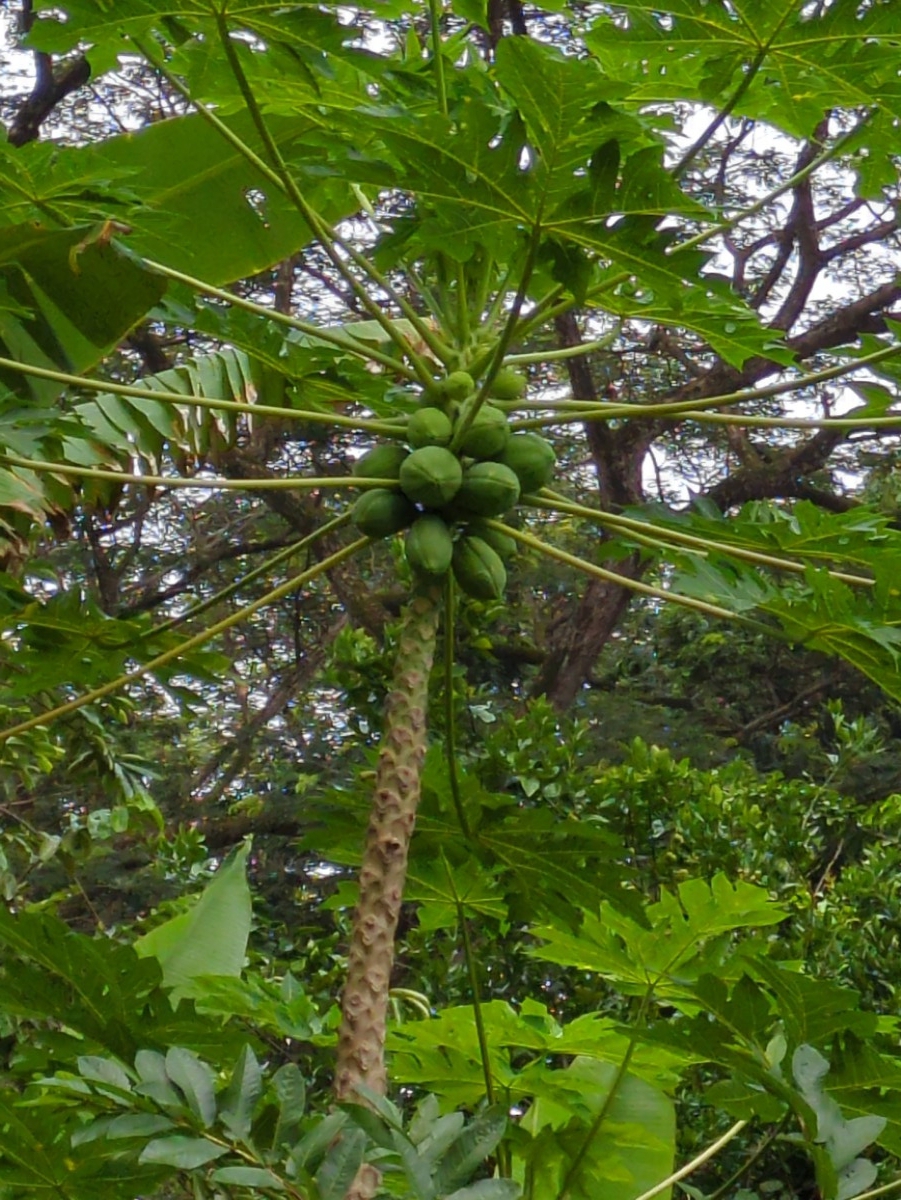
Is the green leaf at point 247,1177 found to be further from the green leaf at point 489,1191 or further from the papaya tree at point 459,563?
the green leaf at point 489,1191

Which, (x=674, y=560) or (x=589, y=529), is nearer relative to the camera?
(x=674, y=560)

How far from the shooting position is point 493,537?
1.57 m

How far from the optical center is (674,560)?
149 cm

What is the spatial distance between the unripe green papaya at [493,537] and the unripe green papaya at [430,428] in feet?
0.32

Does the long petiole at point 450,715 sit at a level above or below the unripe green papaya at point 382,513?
below

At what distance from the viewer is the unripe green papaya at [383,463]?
5.10 feet

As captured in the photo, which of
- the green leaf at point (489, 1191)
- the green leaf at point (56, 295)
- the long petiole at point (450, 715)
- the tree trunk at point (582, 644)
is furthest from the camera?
the tree trunk at point (582, 644)

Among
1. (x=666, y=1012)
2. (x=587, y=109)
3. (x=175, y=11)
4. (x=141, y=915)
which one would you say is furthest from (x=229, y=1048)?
(x=141, y=915)

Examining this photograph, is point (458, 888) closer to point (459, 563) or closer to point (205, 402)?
point (459, 563)

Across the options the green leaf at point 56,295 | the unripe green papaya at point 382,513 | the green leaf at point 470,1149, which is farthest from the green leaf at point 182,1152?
the green leaf at point 56,295

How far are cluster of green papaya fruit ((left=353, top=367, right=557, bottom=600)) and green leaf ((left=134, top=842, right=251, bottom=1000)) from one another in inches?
31.4

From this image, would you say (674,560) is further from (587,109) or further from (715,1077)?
(715,1077)

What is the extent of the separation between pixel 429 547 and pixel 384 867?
1.08ft

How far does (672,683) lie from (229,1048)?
665cm
